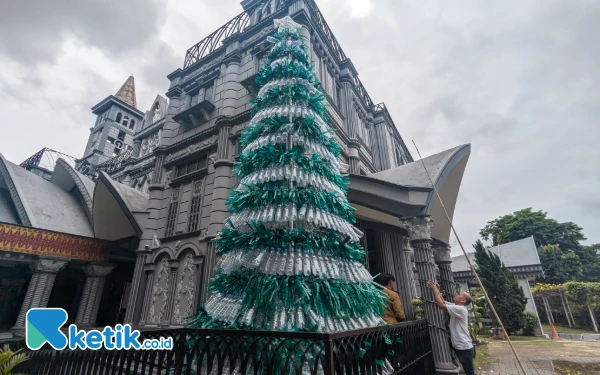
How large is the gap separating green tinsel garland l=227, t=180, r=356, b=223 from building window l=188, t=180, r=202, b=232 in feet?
18.1

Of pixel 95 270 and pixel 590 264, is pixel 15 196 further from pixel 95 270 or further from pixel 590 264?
pixel 590 264

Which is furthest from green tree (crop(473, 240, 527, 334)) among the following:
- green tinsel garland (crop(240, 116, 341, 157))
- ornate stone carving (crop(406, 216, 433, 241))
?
green tinsel garland (crop(240, 116, 341, 157))

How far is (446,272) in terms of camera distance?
7.39 metres

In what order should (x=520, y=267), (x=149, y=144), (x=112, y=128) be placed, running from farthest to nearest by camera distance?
(x=112, y=128) → (x=520, y=267) → (x=149, y=144)

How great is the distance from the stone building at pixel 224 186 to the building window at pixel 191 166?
2.4 inches

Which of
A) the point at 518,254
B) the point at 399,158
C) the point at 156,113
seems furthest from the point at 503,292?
the point at 156,113

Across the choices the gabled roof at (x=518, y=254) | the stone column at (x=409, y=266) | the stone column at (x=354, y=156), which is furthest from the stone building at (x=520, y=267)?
the stone column at (x=354, y=156)

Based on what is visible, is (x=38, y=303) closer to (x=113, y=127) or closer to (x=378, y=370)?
(x=378, y=370)

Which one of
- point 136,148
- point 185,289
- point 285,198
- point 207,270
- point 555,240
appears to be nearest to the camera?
point 285,198

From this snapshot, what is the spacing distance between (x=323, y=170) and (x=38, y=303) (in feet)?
44.7

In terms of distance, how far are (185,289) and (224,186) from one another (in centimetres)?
356

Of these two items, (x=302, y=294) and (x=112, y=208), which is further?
(x=112, y=208)

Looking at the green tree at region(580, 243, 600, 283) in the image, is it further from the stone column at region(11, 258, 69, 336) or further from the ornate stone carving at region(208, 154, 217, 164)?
the stone column at region(11, 258, 69, 336)

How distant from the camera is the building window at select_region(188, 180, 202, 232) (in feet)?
30.8
